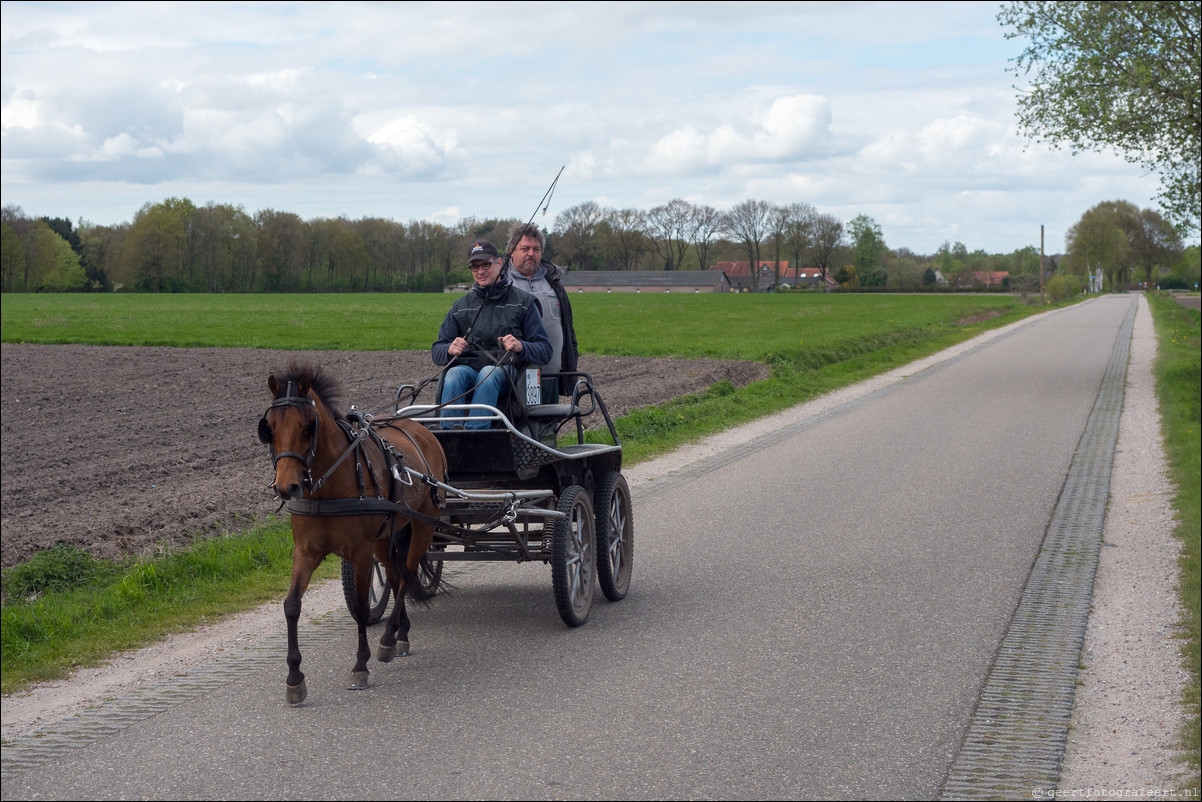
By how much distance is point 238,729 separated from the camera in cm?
449

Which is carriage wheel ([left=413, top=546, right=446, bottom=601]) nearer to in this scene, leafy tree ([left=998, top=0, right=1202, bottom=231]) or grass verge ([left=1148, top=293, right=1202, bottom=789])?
grass verge ([left=1148, top=293, right=1202, bottom=789])

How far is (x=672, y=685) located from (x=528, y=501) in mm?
1623

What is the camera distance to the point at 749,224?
143 metres

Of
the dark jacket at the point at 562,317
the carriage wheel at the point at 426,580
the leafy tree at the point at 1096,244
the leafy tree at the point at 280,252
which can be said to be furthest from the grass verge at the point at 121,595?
the leafy tree at the point at 1096,244

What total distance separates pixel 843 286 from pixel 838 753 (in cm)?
14039

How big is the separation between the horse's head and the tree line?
8867 cm

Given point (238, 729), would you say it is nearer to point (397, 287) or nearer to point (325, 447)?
point (325, 447)

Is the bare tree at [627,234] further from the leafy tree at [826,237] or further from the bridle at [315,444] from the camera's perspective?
the bridle at [315,444]

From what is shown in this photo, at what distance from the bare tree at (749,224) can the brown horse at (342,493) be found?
14049cm

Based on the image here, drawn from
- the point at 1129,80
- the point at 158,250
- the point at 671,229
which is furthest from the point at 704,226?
the point at 1129,80

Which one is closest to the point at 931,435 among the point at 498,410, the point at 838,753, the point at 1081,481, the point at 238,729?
the point at 1081,481

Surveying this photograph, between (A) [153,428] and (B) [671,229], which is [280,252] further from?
(A) [153,428]

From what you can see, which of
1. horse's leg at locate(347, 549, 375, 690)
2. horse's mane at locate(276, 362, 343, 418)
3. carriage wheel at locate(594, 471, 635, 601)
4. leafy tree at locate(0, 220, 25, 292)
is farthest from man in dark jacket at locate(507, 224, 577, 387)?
leafy tree at locate(0, 220, 25, 292)

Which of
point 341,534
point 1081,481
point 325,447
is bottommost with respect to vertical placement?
point 1081,481
